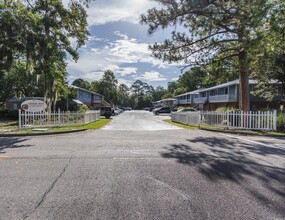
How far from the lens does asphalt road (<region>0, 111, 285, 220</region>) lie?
3539 mm

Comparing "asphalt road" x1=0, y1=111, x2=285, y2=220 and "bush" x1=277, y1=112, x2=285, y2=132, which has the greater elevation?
"bush" x1=277, y1=112, x2=285, y2=132

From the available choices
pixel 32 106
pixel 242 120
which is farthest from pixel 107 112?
pixel 242 120

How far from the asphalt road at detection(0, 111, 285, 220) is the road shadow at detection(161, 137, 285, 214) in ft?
0.06

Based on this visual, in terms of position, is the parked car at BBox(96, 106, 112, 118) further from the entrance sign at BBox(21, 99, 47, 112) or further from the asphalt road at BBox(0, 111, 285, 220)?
the asphalt road at BBox(0, 111, 285, 220)

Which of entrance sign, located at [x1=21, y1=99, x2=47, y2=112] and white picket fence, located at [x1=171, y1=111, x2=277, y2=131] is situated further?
entrance sign, located at [x1=21, y1=99, x2=47, y2=112]

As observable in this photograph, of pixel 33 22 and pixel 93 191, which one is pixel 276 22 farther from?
pixel 33 22

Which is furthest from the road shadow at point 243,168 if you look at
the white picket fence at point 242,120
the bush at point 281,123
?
the bush at point 281,123

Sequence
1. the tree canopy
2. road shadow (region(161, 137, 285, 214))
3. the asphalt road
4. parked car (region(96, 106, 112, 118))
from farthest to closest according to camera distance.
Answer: parked car (region(96, 106, 112, 118))
the tree canopy
road shadow (region(161, 137, 285, 214))
the asphalt road

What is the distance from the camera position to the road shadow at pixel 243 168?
436cm

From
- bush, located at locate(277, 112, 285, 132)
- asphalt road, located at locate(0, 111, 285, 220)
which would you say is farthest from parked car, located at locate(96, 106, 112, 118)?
asphalt road, located at locate(0, 111, 285, 220)

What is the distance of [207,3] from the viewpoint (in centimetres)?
1327

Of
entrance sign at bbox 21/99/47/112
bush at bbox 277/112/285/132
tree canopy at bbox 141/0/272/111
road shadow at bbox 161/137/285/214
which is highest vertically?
tree canopy at bbox 141/0/272/111

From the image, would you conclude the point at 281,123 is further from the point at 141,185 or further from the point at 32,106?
the point at 32,106

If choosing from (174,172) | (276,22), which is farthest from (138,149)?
(276,22)
